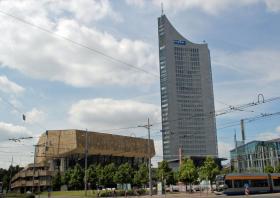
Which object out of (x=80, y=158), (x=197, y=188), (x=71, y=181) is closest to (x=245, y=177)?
(x=197, y=188)

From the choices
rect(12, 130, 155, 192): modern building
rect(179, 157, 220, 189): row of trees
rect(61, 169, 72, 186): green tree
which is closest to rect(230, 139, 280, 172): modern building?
rect(12, 130, 155, 192): modern building

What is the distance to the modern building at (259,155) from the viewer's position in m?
118

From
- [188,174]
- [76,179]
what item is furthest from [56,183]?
[188,174]

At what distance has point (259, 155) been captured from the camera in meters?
122

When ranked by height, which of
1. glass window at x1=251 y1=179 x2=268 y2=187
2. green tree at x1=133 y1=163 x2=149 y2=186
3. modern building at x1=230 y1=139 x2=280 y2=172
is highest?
modern building at x1=230 y1=139 x2=280 y2=172

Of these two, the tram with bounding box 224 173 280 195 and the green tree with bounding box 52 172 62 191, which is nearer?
the tram with bounding box 224 173 280 195

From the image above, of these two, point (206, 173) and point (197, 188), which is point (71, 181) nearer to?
point (197, 188)

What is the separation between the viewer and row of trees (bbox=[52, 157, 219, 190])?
79.9 meters

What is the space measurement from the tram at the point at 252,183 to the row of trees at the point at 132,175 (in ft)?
54.1

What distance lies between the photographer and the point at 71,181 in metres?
107

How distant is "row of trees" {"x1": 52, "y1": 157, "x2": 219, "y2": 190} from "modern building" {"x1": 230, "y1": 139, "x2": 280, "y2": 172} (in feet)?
107

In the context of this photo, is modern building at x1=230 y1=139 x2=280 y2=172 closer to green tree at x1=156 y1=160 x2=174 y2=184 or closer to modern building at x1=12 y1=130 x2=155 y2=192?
modern building at x1=12 y1=130 x2=155 y2=192

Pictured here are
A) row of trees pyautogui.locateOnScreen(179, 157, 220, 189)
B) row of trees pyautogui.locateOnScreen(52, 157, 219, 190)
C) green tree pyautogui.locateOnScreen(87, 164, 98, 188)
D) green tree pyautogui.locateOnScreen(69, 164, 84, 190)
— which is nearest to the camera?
row of trees pyautogui.locateOnScreen(179, 157, 220, 189)

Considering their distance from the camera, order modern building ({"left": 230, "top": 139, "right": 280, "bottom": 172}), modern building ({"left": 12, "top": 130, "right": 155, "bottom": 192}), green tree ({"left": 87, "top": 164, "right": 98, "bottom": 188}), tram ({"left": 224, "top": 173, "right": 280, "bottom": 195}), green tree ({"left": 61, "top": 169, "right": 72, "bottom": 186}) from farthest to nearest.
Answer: modern building ({"left": 12, "top": 130, "right": 155, "bottom": 192}) → modern building ({"left": 230, "top": 139, "right": 280, "bottom": 172}) → green tree ({"left": 61, "top": 169, "right": 72, "bottom": 186}) → green tree ({"left": 87, "top": 164, "right": 98, "bottom": 188}) → tram ({"left": 224, "top": 173, "right": 280, "bottom": 195})
